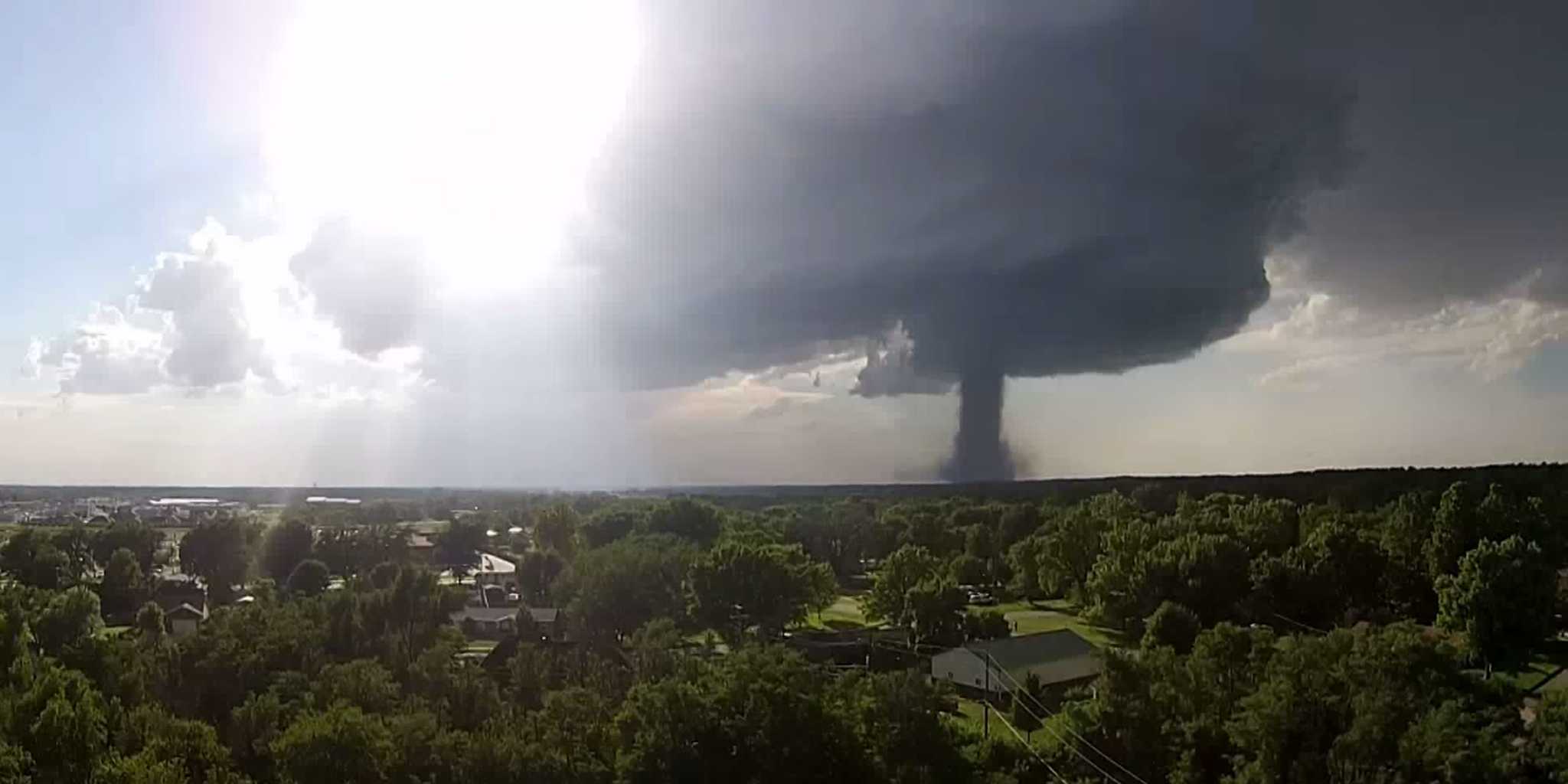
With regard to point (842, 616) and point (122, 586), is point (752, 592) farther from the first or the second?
point (122, 586)

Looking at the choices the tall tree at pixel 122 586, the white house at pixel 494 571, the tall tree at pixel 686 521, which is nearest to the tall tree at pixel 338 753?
the tall tree at pixel 122 586

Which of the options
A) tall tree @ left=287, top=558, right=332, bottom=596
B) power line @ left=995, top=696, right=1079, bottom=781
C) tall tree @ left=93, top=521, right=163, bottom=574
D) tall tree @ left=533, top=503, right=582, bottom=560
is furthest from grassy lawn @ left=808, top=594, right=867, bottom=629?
tall tree @ left=93, top=521, right=163, bottom=574

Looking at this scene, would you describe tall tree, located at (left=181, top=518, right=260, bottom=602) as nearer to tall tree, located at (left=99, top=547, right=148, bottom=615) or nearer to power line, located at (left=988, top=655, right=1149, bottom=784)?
tall tree, located at (left=99, top=547, right=148, bottom=615)

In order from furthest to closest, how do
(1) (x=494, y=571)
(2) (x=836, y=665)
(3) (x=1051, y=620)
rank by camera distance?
(1) (x=494, y=571) < (3) (x=1051, y=620) < (2) (x=836, y=665)

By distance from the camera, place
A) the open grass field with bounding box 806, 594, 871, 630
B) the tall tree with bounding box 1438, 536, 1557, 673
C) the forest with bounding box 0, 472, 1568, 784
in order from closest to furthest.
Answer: the forest with bounding box 0, 472, 1568, 784 → the tall tree with bounding box 1438, 536, 1557, 673 → the open grass field with bounding box 806, 594, 871, 630

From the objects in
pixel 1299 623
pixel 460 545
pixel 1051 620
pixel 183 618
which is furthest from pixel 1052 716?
pixel 460 545

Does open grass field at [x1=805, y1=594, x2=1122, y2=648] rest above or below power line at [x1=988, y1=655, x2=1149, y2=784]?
below

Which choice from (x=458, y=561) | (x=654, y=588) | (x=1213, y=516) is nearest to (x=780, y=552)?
(x=654, y=588)
